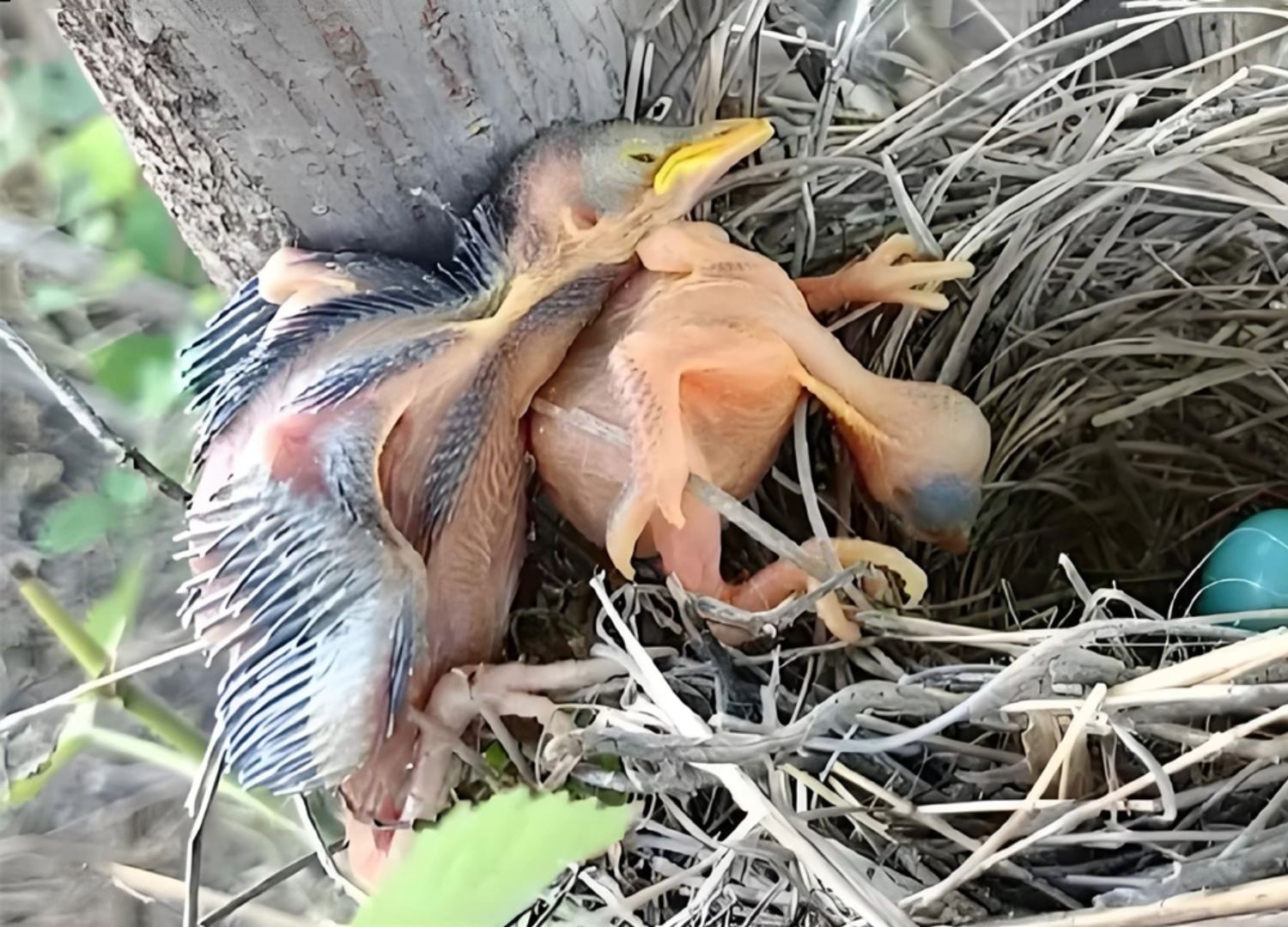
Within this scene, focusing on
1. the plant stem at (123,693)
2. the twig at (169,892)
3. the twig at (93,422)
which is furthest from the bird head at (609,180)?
the twig at (169,892)

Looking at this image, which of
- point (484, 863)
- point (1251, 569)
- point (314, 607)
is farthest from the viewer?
point (1251, 569)

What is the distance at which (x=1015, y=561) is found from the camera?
0.71m

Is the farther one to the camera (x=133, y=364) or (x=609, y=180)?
(x=133, y=364)

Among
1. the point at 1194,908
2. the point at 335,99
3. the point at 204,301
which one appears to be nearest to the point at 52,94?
the point at 204,301

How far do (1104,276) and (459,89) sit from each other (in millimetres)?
371

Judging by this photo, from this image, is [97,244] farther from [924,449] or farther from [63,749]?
[924,449]

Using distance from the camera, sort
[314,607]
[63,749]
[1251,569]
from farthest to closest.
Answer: [63,749]
[1251,569]
[314,607]

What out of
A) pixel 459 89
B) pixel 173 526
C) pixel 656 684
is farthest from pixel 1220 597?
pixel 173 526

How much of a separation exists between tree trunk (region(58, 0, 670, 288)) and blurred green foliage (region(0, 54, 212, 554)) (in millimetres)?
258

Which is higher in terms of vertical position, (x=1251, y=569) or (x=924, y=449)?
(x=924, y=449)

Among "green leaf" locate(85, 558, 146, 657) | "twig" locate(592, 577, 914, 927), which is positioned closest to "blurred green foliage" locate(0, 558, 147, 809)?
"green leaf" locate(85, 558, 146, 657)

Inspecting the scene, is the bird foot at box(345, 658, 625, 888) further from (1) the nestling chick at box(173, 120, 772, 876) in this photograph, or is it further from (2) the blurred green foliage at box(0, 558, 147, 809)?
(2) the blurred green foliage at box(0, 558, 147, 809)

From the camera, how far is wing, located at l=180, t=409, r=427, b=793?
0.45 m

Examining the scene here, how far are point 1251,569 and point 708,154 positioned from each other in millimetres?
328
